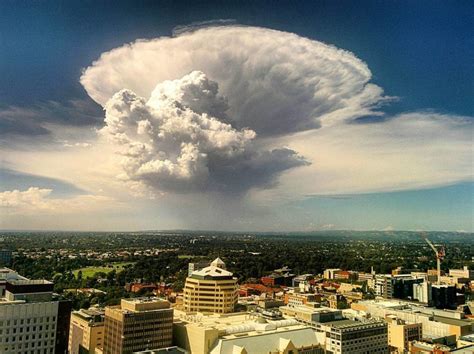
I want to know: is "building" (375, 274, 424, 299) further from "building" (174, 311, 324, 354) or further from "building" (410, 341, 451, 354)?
"building" (174, 311, 324, 354)

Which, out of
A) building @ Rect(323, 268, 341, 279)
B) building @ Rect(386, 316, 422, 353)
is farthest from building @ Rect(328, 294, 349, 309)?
building @ Rect(323, 268, 341, 279)

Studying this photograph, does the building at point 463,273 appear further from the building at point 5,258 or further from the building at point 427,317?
the building at point 5,258

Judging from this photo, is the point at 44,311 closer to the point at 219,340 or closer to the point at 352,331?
the point at 219,340

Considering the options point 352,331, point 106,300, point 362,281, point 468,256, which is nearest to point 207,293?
point 106,300

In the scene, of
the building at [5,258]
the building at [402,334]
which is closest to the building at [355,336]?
the building at [402,334]

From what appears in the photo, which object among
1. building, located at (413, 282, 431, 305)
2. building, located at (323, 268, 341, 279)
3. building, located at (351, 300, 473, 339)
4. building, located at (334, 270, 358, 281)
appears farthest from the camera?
building, located at (323, 268, 341, 279)

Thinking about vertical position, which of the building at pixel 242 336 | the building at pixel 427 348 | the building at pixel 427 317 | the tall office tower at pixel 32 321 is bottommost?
the building at pixel 427 348

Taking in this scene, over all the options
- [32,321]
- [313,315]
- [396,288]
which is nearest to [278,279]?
[396,288]
